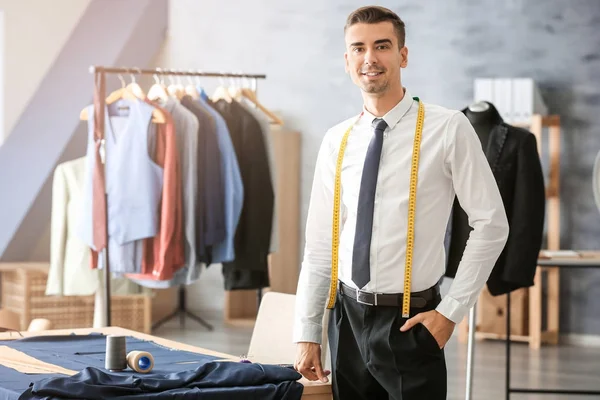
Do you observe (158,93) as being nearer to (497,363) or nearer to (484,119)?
(484,119)

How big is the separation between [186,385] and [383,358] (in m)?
0.49

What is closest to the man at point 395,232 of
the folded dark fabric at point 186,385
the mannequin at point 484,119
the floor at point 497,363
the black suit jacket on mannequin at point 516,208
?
the folded dark fabric at point 186,385

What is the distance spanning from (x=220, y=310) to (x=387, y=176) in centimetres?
643

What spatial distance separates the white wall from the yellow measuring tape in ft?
18.2

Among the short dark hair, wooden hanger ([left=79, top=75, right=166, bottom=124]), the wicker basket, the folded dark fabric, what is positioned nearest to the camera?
the folded dark fabric

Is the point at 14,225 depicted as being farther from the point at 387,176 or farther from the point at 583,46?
the point at 387,176

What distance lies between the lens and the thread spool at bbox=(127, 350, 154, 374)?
260cm

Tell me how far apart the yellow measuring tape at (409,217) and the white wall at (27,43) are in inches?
219

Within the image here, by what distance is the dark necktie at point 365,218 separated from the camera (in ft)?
8.17

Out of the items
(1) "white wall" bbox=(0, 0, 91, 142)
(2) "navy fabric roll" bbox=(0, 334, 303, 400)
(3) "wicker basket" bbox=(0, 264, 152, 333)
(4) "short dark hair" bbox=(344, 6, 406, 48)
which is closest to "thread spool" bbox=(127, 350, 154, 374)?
(2) "navy fabric roll" bbox=(0, 334, 303, 400)

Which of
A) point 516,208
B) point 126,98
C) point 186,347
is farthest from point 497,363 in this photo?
point 186,347

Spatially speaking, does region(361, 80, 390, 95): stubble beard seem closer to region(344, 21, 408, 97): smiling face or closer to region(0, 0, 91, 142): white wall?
region(344, 21, 408, 97): smiling face

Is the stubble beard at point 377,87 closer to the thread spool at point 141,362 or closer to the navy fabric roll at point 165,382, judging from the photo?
the navy fabric roll at point 165,382

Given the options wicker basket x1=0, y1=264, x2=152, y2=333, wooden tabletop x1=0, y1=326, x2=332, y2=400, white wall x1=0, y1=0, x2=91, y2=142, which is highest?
white wall x1=0, y1=0, x2=91, y2=142
